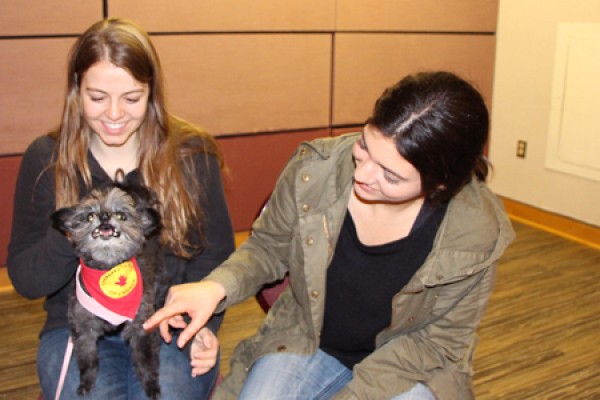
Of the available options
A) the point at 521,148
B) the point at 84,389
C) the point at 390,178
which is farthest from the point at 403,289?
the point at 521,148

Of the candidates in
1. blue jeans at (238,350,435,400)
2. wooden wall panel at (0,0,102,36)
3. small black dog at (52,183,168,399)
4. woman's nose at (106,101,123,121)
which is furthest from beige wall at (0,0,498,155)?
blue jeans at (238,350,435,400)

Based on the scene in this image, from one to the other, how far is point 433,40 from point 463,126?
10.6ft

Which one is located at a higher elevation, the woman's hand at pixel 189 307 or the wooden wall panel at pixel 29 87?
the wooden wall panel at pixel 29 87

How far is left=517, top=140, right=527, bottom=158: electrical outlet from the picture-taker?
191 inches

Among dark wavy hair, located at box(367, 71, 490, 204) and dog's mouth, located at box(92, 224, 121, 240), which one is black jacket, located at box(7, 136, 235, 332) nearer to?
dog's mouth, located at box(92, 224, 121, 240)

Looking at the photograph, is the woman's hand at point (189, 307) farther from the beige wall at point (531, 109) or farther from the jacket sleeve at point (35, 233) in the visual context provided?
the beige wall at point (531, 109)

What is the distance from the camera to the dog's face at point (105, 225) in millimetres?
1520

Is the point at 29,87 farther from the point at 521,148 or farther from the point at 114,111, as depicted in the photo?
the point at 521,148

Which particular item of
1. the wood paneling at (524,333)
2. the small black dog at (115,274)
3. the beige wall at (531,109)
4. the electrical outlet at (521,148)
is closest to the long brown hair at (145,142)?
the small black dog at (115,274)

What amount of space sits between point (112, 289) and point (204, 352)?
34 cm

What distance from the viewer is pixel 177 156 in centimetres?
195

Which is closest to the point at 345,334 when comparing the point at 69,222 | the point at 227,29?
the point at 69,222

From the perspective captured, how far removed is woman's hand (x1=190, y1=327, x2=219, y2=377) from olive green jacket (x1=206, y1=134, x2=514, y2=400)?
0.31 ft

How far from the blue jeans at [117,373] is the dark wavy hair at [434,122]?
31.1 inches
